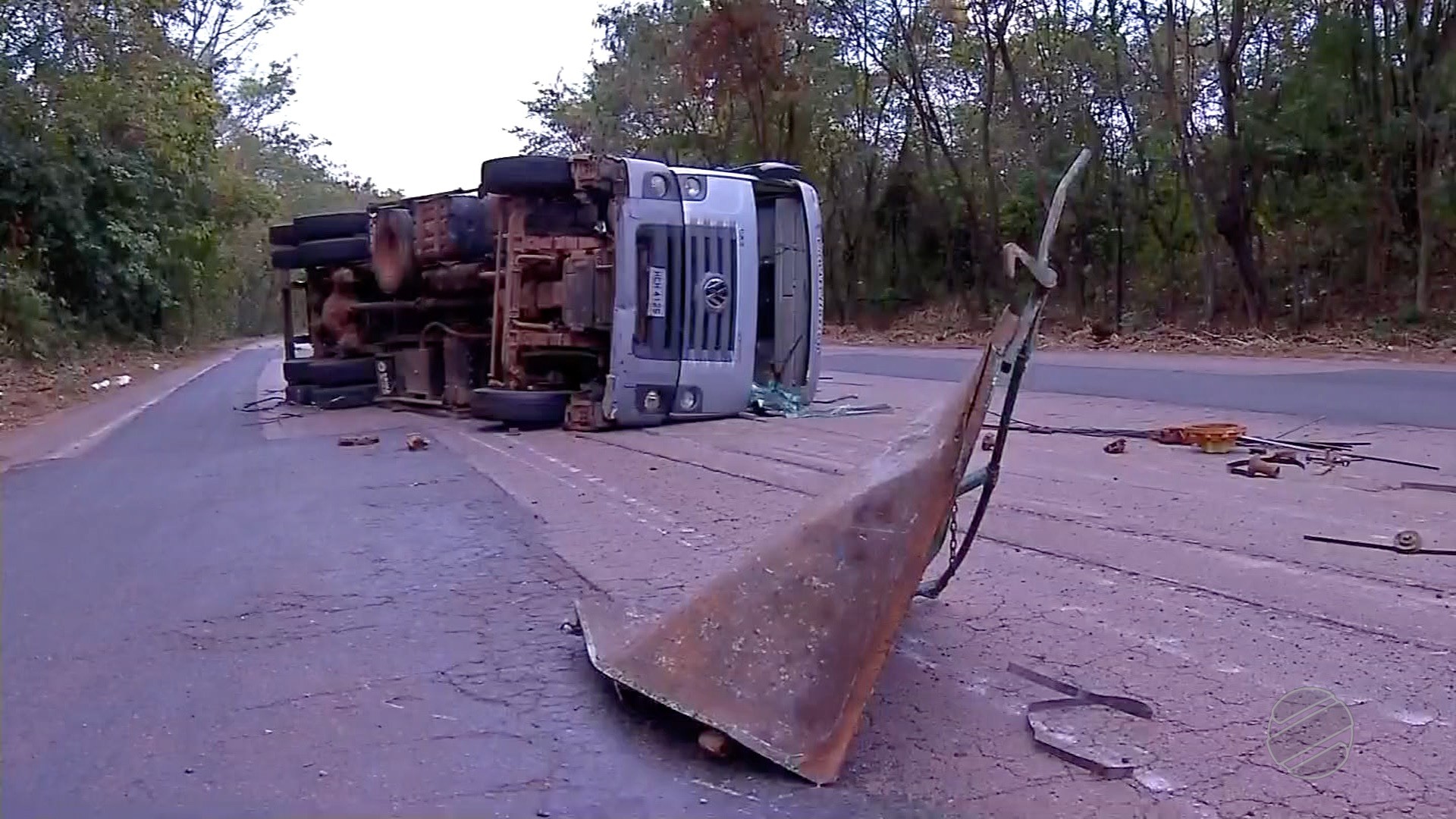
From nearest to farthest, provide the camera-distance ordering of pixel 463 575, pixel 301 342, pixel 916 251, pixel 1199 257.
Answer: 1. pixel 463 575
2. pixel 301 342
3. pixel 1199 257
4. pixel 916 251

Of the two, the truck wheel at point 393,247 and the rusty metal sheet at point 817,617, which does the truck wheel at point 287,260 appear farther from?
the rusty metal sheet at point 817,617

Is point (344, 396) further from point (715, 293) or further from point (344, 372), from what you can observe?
point (715, 293)

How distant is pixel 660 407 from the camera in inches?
449

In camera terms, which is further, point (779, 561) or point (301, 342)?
point (301, 342)

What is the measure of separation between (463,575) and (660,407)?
19.0 ft

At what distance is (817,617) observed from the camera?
11.3ft

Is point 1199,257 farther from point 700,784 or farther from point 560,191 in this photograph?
point 700,784

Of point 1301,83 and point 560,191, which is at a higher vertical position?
point 1301,83

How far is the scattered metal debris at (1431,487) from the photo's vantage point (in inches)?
273

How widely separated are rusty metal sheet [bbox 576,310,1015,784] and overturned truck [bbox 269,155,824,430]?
7381mm

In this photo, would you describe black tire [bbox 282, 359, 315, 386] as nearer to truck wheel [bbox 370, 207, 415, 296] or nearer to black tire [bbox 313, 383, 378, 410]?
black tire [bbox 313, 383, 378, 410]

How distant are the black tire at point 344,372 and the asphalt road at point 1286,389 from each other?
684 cm

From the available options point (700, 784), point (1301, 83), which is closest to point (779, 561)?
point (700, 784)

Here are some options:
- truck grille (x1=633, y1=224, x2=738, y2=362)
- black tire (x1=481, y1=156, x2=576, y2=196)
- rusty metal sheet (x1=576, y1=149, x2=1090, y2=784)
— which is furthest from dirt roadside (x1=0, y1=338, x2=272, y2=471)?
rusty metal sheet (x1=576, y1=149, x2=1090, y2=784)
